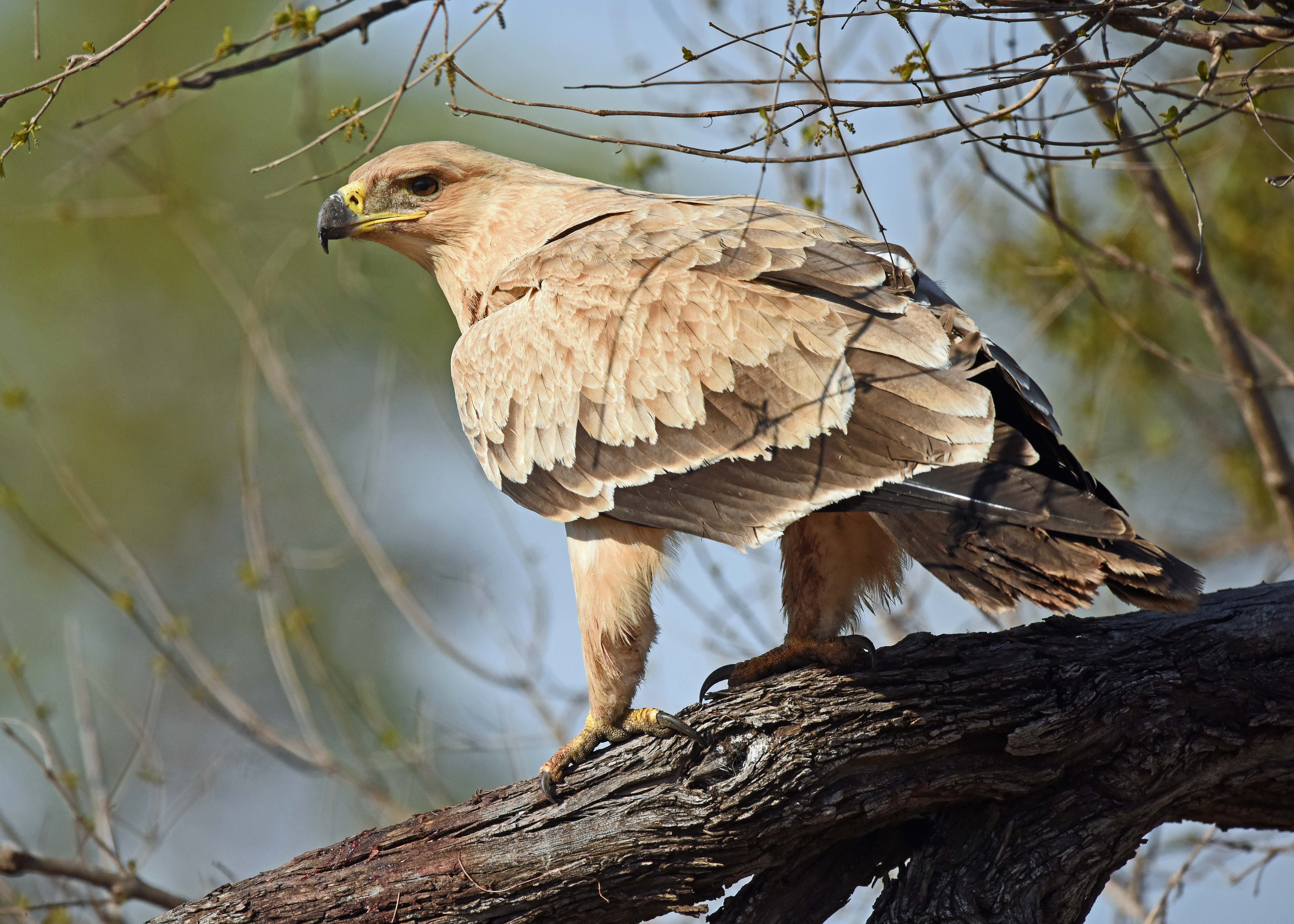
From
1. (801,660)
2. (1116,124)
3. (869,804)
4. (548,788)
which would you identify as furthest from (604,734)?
(1116,124)

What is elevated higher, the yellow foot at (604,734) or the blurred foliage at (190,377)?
the blurred foliage at (190,377)

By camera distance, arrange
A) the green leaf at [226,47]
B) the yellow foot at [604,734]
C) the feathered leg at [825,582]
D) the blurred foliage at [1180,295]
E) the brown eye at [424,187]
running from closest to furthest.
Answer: the green leaf at [226,47], the yellow foot at [604,734], the feathered leg at [825,582], the brown eye at [424,187], the blurred foliage at [1180,295]

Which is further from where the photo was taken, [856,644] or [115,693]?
[115,693]

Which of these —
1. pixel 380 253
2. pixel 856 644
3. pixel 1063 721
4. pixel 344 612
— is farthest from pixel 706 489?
pixel 344 612

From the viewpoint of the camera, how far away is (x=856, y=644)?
3658mm

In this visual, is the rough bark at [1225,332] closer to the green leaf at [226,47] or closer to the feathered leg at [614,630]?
the feathered leg at [614,630]

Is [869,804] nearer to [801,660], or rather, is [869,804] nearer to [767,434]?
[801,660]

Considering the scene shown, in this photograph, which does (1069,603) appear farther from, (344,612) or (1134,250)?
(344,612)

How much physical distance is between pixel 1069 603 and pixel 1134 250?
16.1ft

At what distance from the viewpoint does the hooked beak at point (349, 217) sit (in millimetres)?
4832

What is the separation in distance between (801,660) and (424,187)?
261 cm

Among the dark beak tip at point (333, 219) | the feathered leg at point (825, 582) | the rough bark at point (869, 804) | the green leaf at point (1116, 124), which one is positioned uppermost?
the dark beak tip at point (333, 219)

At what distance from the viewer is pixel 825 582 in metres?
3.90

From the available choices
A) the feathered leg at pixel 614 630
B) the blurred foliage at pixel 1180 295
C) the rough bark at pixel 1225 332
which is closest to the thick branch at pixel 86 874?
the feathered leg at pixel 614 630
